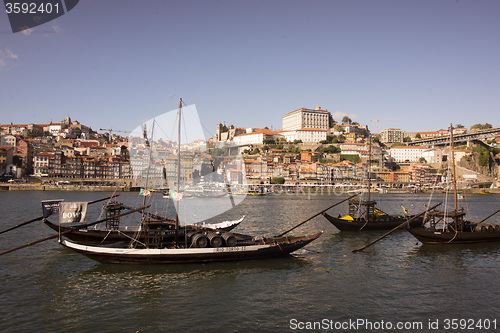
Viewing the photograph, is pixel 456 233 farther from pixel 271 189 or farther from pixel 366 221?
pixel 271 189

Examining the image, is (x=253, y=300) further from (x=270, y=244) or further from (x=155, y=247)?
(x=155, y=247)

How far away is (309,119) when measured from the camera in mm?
146375

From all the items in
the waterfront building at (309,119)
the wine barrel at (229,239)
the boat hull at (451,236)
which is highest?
the waterfront building at (309,119)

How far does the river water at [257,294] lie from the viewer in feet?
32.7

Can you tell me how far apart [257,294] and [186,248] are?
4.28 meters

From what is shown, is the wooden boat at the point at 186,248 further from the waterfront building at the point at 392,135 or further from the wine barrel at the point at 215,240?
the waterfront building at the point at 392,135

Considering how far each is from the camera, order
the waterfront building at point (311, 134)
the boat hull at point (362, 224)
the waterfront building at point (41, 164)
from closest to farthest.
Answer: the boat hull at point (362, 224) < the waterfront building at point (41, 164) < the waterfront building at point (311, 134)

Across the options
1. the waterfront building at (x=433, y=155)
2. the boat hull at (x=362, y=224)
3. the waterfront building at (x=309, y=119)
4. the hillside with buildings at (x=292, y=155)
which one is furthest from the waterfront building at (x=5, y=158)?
the waterfront building at (x=433, y=155)

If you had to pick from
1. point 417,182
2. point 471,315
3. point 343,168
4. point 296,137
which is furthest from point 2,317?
point 296,137

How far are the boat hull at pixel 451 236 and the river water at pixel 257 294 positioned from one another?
6.20 feet

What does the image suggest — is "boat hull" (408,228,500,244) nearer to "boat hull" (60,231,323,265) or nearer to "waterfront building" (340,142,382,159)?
"boat hull" (60,231,323,265)

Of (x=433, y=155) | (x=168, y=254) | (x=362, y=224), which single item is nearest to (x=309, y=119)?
(x=433, y=155)

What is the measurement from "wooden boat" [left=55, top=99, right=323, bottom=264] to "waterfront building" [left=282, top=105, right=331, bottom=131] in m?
130

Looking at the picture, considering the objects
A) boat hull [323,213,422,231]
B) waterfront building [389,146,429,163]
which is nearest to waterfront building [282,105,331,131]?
waterfront building [389,146,429,163]
